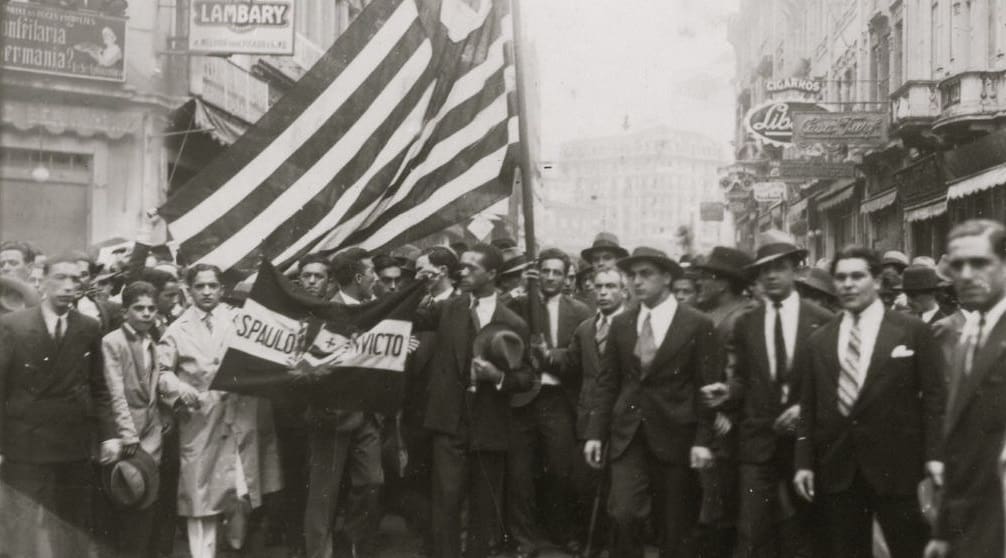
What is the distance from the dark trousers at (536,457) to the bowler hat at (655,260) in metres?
1.48

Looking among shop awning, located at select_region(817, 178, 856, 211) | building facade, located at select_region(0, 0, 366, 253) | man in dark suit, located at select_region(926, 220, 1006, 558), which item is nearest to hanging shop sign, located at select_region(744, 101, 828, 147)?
shop awning, located at select_region(817, 178, 856, 211)

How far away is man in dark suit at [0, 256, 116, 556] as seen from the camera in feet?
20.5

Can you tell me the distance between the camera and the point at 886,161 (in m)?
24.5

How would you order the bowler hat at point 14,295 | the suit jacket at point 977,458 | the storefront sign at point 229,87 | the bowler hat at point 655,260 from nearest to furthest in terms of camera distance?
the suit jacket at point 977,458
the bowler hat at point 655,260
the bowler hat at point 14,295
the storefront sign at point 229,87

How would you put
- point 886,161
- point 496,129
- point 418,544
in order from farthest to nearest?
point 886,161 < point 418,544 < point 496,129

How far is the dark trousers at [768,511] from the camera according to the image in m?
6.38

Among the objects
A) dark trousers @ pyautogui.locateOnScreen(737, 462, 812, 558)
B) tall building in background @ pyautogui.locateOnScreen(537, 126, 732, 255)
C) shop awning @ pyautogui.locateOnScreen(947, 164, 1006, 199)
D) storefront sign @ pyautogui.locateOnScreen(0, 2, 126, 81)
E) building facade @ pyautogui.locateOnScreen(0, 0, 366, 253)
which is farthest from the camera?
tall building in background @ pyautogui.locateOnScreen(537, 126, 732, 255)

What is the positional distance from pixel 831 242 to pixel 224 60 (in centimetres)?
1838

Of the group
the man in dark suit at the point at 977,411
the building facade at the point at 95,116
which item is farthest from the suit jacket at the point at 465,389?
the building facade at the point at 95,116

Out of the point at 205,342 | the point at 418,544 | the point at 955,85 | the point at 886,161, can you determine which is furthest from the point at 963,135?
the point at 205,342

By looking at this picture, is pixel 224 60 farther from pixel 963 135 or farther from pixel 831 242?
pixel 831 242

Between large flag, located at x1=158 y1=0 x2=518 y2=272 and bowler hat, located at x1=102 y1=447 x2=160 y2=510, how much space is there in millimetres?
1275

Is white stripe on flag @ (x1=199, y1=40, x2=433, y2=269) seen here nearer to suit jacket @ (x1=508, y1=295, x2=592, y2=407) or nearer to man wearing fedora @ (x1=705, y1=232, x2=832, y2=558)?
suit jacket @ (x1=508, y1=295, x2=592, y2=407)

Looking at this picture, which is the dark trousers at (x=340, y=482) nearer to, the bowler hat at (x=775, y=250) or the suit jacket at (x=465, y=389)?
the suit jacket at (x=465, y=389)
